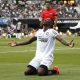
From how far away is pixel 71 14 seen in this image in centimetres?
6875

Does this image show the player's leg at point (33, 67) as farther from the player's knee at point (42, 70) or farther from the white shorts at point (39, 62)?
the player's knee at point (42, 70)

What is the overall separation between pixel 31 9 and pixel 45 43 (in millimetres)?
53558

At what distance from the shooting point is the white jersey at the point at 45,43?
14.5 metres

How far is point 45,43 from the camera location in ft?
48.0

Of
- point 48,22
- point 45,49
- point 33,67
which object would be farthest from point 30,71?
point 48,22

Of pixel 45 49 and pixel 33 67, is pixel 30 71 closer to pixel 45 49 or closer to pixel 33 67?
pixel 33 67

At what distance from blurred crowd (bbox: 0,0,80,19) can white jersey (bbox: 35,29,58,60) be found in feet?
164

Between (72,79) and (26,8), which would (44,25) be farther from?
(26,8)

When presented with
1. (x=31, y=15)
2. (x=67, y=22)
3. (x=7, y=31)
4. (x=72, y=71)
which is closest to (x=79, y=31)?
(x=67, y=22)

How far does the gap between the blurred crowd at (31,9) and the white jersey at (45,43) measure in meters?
49.9

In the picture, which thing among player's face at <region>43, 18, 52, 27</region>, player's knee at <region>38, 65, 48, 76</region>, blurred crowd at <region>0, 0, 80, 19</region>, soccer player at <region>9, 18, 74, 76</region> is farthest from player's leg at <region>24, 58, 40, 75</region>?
blurred crowd at <region>0, 0, 80, 19</region>

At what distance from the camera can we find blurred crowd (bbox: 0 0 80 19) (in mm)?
65562

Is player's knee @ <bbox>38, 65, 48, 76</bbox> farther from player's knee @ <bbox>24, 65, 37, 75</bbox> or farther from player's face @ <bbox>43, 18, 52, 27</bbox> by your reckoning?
player's face @ <bbox>43, 18, 52, 27</bbox>

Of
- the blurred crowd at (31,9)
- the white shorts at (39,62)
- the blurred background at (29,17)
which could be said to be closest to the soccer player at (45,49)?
the white shorts at (39,62)
